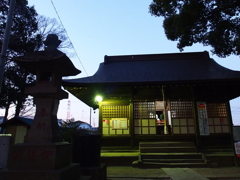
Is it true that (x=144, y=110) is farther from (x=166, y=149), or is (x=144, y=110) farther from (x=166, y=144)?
(x=166, y=149)

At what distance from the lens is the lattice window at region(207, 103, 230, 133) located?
959cm

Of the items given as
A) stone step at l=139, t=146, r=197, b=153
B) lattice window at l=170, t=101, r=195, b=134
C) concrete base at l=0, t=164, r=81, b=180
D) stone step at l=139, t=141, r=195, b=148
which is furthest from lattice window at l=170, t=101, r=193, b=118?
concrete base at l=0, t=164, r=81, b=180

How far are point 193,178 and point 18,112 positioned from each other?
52.7 feet

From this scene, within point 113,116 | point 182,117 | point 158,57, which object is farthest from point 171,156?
point 158,57

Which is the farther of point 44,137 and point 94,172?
point 94,172

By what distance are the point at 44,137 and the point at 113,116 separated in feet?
20.7

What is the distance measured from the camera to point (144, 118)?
9992 millimetres

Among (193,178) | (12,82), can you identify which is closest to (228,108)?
(193,178)

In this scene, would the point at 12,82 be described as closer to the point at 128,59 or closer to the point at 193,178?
the point at 128,59

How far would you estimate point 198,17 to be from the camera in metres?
7.68

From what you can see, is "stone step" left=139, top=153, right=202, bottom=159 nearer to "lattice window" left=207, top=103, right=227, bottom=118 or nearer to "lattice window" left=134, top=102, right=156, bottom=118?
"lattice window" left=134, top=102, right=156, bottom=118

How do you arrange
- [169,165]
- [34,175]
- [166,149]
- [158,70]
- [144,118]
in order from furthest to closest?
[158,70] < [144,118] < [166,149] < [169,165] < [34,175]

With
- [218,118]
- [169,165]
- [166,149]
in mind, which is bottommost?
[169,165]

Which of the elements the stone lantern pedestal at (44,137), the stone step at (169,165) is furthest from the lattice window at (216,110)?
the stone lantern pedestal at (44,137)
